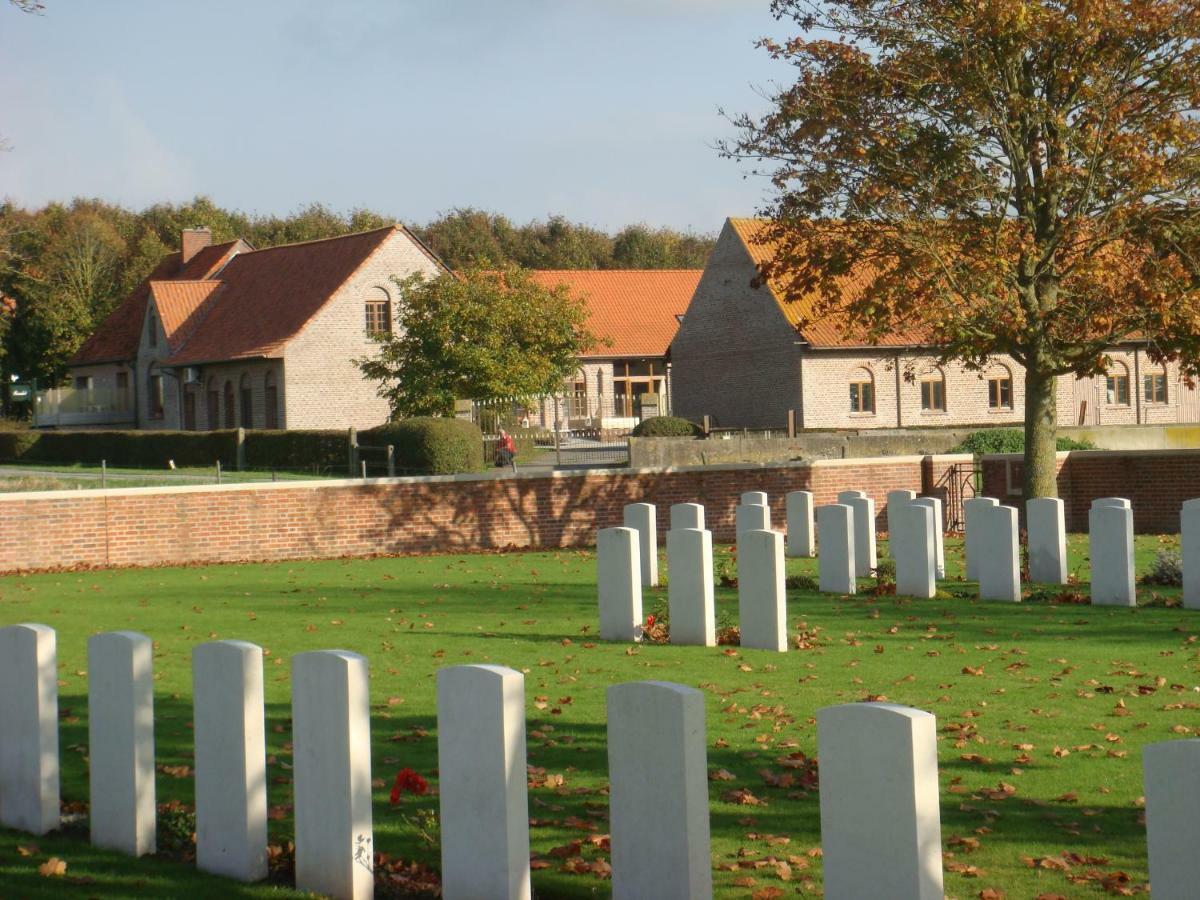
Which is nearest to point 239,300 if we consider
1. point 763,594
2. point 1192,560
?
point 1192,560

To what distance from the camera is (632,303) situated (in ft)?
221

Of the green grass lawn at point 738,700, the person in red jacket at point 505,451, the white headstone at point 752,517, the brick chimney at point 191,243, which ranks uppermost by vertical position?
the brick chimney at point 191,243

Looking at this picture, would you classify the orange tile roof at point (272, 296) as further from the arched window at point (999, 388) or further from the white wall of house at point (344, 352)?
the arched window at point (999, 388)

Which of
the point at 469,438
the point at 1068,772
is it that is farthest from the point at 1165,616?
the point at 469,438

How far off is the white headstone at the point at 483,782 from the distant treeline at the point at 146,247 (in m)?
61.4

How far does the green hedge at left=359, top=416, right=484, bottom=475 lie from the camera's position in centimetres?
3469

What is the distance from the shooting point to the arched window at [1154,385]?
5144cm

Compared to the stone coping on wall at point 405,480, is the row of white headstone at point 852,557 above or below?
below

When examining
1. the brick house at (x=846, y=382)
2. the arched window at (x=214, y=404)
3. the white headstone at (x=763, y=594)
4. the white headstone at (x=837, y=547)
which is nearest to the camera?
the white headstone at (x=763, y=594)

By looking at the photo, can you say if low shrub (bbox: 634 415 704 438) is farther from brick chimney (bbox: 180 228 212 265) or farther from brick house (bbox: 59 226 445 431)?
brick chimney (bbox: 180 228 212 265)

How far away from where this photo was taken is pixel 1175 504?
25.0 m

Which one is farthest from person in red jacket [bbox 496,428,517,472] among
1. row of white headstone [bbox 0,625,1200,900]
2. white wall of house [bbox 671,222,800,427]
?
row of white headstone [bbox 0,625,1200,900]

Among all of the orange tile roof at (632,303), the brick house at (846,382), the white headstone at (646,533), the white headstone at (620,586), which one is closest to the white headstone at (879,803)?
the white headstone at (620,586)

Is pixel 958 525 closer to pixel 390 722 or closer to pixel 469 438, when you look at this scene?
pixel 469 438
